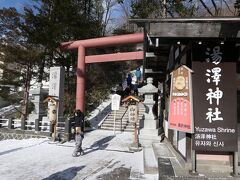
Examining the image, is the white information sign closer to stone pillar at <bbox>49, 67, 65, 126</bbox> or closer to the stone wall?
stone pillar at <bbox>49, 67, 65, 126</bbox>

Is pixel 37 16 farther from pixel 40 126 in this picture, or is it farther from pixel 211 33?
pixel 211 33

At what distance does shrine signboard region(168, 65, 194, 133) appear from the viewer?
7125 mm

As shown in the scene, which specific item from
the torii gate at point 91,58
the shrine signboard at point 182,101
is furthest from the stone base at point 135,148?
the torii gate at point 91,58

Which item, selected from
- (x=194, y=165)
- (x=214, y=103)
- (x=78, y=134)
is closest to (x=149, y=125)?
(x=78, y=134)

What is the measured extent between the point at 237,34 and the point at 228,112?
73.0 inches

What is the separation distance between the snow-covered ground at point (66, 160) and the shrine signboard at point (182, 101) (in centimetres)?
181

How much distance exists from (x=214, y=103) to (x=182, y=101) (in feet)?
2.53

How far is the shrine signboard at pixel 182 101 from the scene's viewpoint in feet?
23.4

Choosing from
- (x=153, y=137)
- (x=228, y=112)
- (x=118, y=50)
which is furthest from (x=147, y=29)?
(x=118, y=50)

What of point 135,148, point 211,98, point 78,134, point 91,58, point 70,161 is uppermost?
point 91,58

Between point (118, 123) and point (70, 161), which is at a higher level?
point (118, 123)

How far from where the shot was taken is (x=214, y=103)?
708cm

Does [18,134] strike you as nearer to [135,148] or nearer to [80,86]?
[80,86]

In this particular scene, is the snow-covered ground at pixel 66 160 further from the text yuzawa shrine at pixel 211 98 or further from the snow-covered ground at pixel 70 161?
the text yuzawa shrine at pixel 211 98
